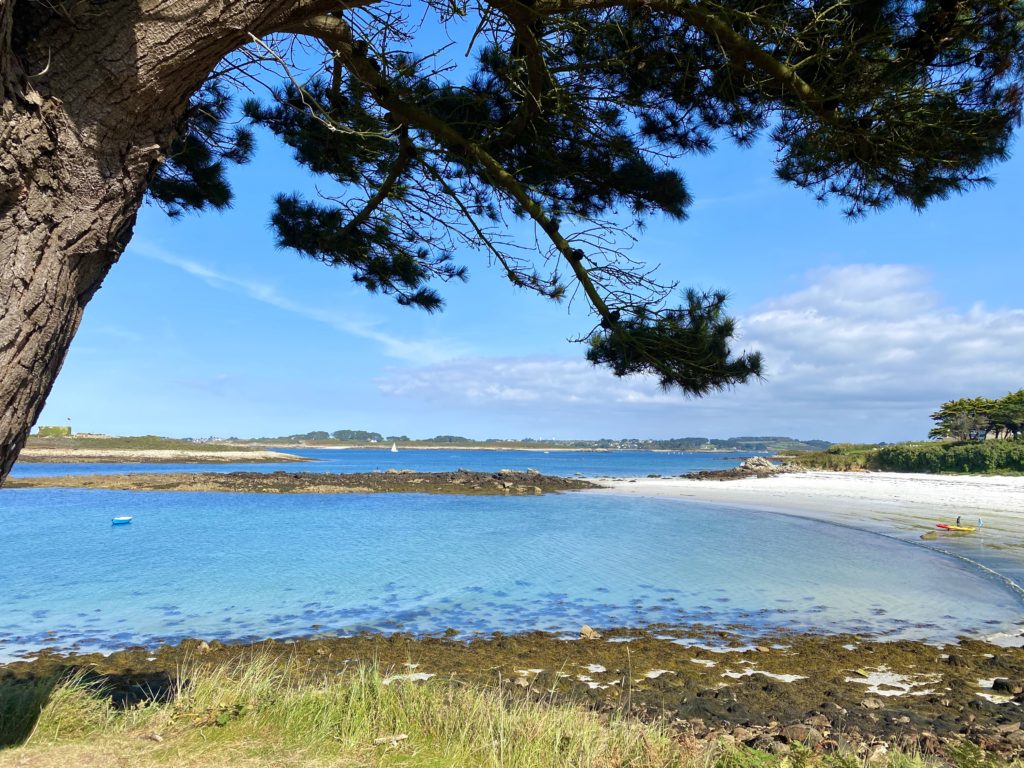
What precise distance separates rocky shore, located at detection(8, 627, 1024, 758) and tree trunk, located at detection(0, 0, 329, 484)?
296 centimetres

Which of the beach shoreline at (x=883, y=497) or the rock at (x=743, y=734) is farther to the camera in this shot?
the beach shoreline at (x=883, y=497)

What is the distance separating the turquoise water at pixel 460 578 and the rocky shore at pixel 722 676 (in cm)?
85

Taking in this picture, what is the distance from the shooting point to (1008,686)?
19.2ft

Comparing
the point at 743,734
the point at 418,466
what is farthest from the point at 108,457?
the point at 743,734

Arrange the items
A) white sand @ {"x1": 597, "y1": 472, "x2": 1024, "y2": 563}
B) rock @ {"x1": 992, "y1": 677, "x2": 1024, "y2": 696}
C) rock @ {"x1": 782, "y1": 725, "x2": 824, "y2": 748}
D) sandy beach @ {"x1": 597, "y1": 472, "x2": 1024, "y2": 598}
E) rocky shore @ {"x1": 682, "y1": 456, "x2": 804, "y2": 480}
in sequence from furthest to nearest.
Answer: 1. rocky shore @ {"x1": 682, "y1": 456, "x2": 804, "y2": 480}
2. white sand @ {"x1": 597, "y1": 472, "x2": 1024, "y2": 563}
3. sandy beach @ {"x1": 597, "y1": 472, "x2": 1024, "y2": 598}
4. rock @ {"x1": 992, "y1": 677, "x2": 1024, "y2": 696}
5. rock @ {"x1": 782, "y1": 725, "x2": 824, "y2": 748}

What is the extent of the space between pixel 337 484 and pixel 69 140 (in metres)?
32.7

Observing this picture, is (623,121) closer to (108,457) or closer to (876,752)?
(876,752)

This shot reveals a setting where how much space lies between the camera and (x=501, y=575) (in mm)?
12477

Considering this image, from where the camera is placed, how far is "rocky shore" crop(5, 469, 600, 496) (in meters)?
32.4

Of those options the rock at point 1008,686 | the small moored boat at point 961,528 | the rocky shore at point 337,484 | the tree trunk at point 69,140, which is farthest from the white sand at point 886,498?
the tree trunk at point 69,140

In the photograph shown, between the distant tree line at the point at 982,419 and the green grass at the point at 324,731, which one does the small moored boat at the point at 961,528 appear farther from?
the distant tree line at the point at 982,419

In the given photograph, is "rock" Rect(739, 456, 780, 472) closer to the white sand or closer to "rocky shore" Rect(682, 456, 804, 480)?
"rocky shore" Rect(682, 456, 804, 480)

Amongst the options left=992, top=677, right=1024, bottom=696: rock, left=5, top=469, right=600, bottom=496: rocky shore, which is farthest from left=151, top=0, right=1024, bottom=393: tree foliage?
left=5, top=469, right=600, bottom=496: rocky shore

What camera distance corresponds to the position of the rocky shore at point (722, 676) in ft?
15.3
